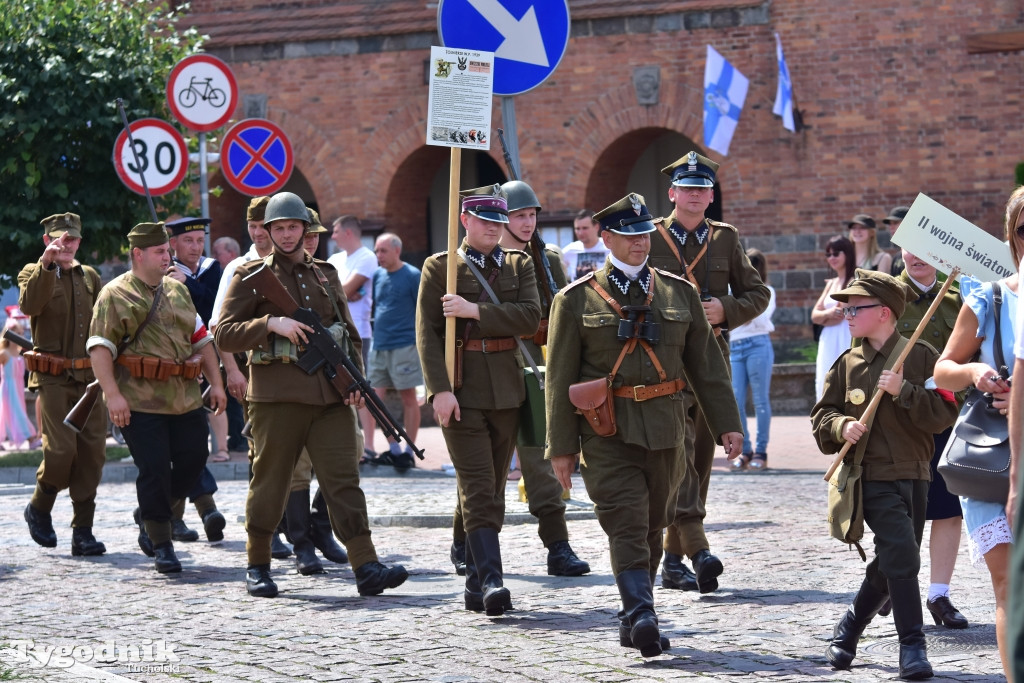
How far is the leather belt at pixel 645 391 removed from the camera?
693 centimetres

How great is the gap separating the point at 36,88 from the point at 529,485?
9163 millimetres

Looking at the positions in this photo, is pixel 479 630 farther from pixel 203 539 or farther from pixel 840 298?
pixel 203 539

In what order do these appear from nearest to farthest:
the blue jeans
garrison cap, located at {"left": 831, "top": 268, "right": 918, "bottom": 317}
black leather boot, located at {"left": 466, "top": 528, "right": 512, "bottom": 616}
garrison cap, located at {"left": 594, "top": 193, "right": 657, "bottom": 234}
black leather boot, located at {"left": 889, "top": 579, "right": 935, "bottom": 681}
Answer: black leather boot, located at {"left": 889, "top": 579, "right": 935, "bottom": 681}
garrison cap, located at {"left": 831, "top": 268, "right": 918, "bottom": 317}
garrison cap, located at {"left": 594, "top": 193, "right": 657, "bottom": 234}
black leather boot, located at {"left": 466, "top": 528, "right": 512, "bottom": 616}
the blue jeans

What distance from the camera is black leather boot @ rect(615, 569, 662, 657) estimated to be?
6516 mm

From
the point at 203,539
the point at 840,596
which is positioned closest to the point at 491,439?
the point at 840,596

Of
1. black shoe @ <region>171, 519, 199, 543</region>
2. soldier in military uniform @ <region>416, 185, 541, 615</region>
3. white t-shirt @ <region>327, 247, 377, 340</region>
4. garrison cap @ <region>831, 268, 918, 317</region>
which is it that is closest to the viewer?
garrison cap @ <region>831, 268, 918, 317</region>

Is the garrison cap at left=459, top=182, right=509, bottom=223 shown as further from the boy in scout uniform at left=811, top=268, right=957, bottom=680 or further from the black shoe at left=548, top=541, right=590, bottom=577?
the boy in scout uniform at left=811, top=268, right=957, bottom=680

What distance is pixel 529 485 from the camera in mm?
8859

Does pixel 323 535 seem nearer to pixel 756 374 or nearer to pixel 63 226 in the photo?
pixel 63 226

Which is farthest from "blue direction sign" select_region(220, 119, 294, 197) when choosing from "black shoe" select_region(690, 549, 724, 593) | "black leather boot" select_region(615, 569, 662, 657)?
"black leather boot" select_region(615, 569, 662, 657)

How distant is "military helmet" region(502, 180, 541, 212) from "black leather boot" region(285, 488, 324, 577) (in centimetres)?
207

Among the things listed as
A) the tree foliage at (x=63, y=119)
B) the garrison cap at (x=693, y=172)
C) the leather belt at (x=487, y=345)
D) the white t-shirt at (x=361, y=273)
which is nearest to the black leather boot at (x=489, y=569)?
the leather belt at (x=487, y=345)

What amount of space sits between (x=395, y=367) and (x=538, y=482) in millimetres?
5717

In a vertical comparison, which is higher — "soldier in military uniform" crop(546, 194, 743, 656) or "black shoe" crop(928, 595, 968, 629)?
"soldier in military uniform" crop(546, 194, 743, 656)
